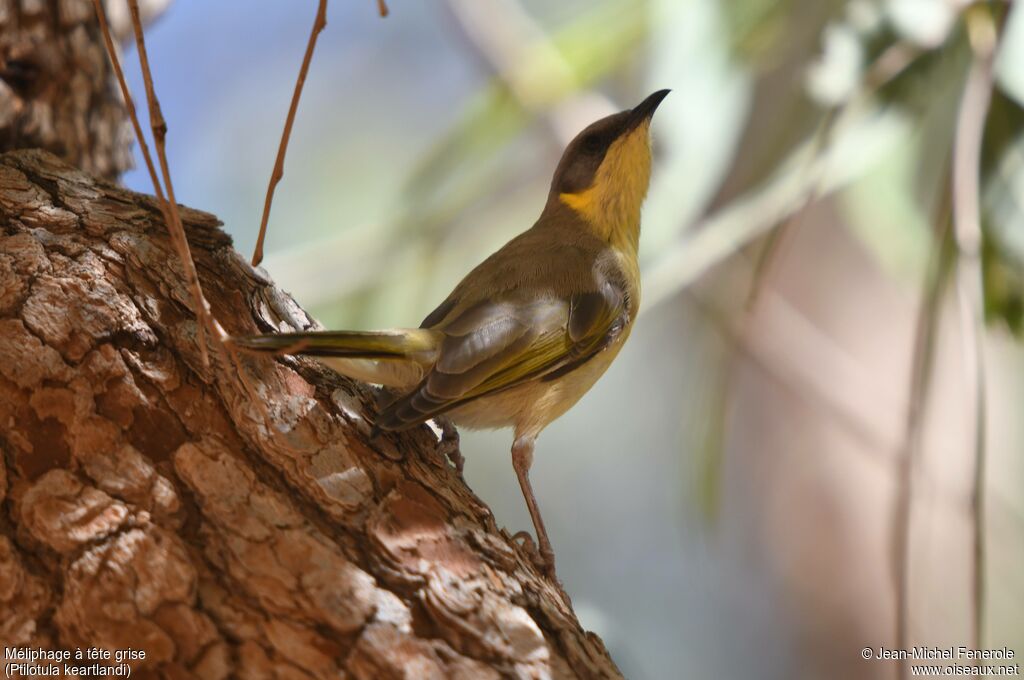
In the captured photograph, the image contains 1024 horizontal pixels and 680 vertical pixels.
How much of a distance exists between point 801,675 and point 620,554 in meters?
1.20

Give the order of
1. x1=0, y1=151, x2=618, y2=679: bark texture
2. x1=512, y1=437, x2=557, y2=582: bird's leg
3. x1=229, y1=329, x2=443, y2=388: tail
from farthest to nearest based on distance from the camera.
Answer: x1=512, y1=437, x2=557, y2=582: bird's leg < x1=229, y1=329, x2=443, y2=388: tail < x1=0, y1=151, x2=618, y2=679: bark texture

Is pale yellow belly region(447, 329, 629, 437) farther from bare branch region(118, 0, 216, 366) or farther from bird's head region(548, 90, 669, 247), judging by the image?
bare branch region(118, 0, 216, 366)

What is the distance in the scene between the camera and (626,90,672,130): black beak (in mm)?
2918

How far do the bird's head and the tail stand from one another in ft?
3.25

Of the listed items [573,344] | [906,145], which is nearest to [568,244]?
[573,344]

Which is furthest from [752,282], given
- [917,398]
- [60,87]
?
[60,87]

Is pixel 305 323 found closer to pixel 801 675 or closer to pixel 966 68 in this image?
pixel 966 68

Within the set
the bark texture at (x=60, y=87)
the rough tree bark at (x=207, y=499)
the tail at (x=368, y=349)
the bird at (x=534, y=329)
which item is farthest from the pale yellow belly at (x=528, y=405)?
the bark texture at (x=60, y=87)

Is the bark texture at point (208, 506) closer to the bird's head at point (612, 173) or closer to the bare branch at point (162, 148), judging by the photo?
the bare branch at point (162, 148)

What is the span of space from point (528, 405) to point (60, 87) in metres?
1.48

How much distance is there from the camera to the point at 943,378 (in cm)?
500

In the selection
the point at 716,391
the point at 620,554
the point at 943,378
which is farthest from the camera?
the point at 620,554

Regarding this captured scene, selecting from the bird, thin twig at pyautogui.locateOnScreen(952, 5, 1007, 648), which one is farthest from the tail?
thin twig at pyautogui.locateOnScreen(952, 5, 1007, 648)

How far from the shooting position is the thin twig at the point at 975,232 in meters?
2.18
